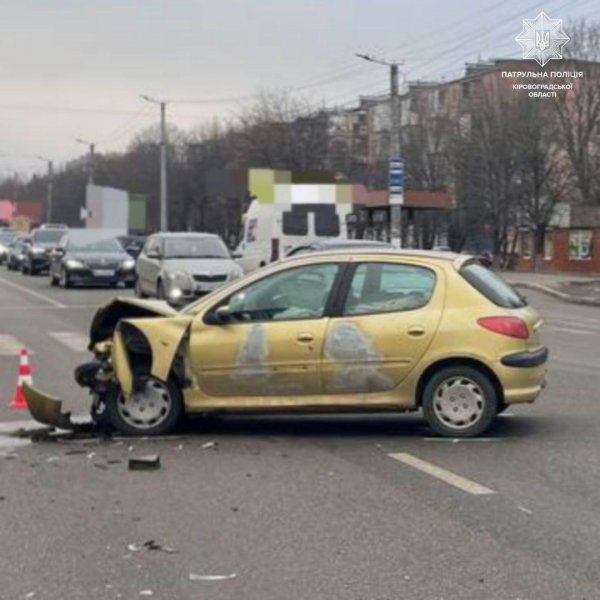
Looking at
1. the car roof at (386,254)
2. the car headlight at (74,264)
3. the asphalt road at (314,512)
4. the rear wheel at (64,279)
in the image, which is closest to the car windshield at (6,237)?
the rear wheel at (64,279)

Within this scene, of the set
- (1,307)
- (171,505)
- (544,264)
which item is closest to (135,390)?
(171,505)

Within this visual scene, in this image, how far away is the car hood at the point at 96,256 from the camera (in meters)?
30.4

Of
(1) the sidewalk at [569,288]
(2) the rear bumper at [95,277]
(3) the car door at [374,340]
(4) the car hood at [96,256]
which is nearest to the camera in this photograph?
(3) the car door at [374,340]

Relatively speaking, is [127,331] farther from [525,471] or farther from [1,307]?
[1,307]

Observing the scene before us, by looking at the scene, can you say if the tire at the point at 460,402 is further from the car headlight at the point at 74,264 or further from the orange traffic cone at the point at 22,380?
the car headlight at the point at 74,264

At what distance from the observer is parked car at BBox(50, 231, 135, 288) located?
99.5 feet

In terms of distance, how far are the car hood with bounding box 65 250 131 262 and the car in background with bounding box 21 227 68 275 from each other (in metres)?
9.06

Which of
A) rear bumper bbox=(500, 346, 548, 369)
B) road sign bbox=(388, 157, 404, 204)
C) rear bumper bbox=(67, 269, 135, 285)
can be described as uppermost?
road sign bbox=(388, 157, 404, 204)

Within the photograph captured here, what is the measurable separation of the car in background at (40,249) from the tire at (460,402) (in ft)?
108

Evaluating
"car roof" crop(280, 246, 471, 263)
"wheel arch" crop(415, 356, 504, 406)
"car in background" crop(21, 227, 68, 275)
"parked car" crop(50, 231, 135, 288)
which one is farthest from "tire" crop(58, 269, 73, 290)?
"wheel arch" crop(415, 356, 504, 406)

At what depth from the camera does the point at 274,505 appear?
20.8 ft

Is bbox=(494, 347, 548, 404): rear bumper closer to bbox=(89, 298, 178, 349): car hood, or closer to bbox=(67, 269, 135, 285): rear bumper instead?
bbox=(89, 298, 178, 349): car hood

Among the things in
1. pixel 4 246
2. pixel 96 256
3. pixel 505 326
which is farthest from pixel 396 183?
pixel 4 246

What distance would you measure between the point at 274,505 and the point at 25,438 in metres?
2.99
